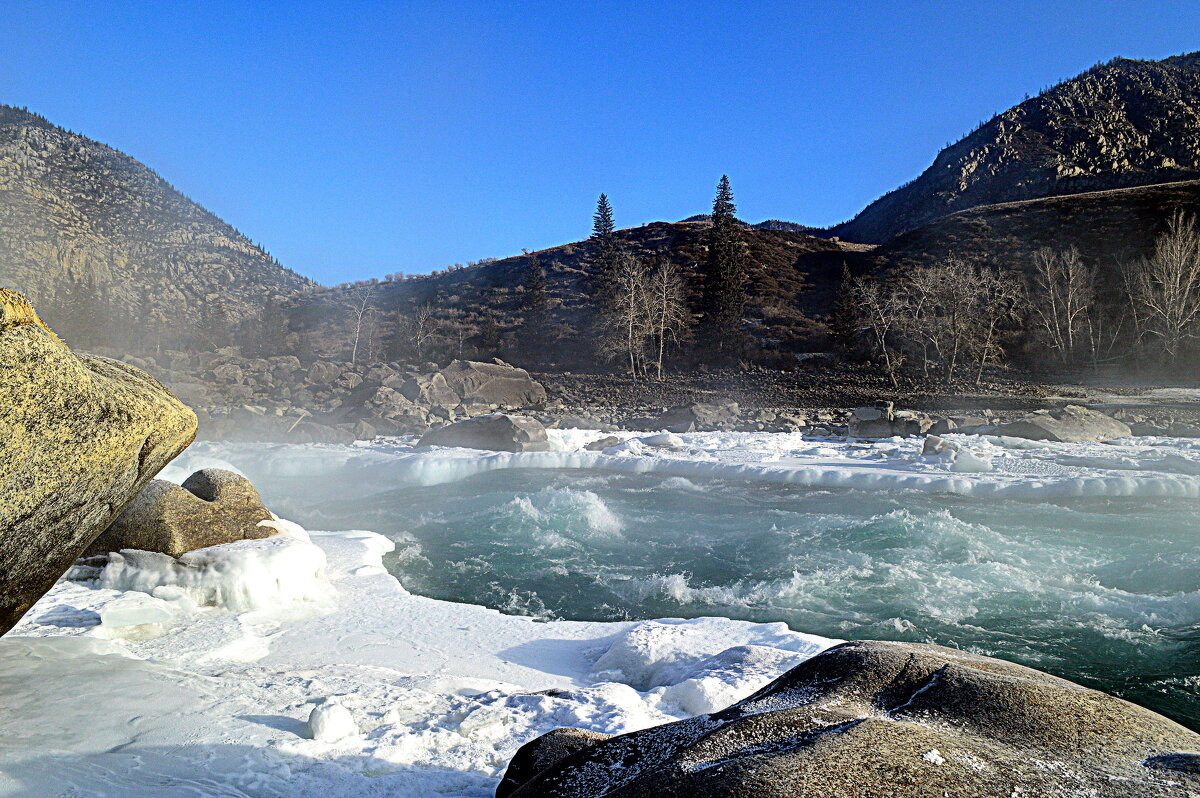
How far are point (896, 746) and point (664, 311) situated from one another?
37570 mm

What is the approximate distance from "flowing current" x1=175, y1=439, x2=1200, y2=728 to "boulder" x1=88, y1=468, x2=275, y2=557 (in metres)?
1.87

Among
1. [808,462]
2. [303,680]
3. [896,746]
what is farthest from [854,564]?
[808,462]

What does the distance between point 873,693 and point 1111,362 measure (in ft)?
121

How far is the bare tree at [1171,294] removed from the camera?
28.0m

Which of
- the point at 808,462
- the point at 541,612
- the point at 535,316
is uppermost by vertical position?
the point at 535,316

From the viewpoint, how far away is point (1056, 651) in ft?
17.6

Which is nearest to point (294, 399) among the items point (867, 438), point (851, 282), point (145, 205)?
point (867, 438)

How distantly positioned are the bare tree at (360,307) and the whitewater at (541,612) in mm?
37870

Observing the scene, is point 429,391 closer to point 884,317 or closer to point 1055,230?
point 884,317

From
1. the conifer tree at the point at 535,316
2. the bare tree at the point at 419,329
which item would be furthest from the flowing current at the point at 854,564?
the bare tree at the point at 419,329

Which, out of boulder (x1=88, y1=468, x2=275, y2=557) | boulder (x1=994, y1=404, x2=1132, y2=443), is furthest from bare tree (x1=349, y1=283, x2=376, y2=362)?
boulder (x1=88, y1=468, x2=275, y2=557)

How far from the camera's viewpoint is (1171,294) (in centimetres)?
2819

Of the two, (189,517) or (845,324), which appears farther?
(845,324)

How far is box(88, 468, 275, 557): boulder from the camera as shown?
5.57 m
